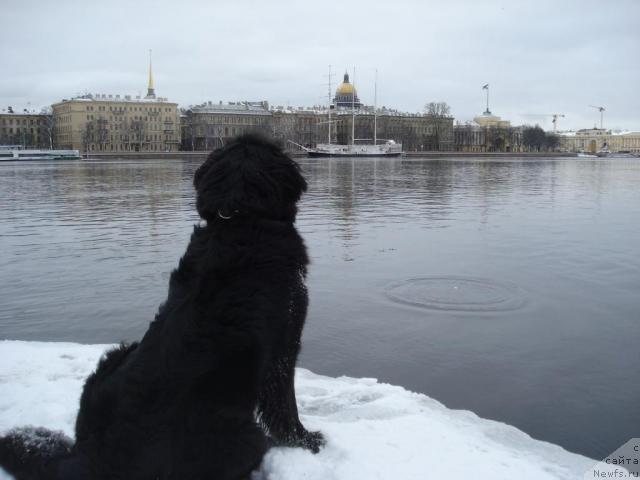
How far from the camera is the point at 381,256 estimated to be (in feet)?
26.5

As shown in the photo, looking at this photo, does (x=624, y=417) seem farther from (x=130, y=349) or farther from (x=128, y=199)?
(x=128, y=199)

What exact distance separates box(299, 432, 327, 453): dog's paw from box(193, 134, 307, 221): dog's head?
97 centimetres

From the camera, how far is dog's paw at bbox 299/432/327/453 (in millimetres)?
2598

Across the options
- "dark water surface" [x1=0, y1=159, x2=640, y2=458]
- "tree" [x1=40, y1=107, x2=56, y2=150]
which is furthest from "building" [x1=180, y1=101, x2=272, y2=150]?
"dark water surface" [x1=0, y1=159, x2=640, y2=458]

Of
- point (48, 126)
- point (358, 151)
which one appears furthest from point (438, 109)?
point (48, 126)

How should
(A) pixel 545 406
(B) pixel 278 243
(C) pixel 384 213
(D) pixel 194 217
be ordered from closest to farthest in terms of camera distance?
(B) pixel 278 243, (A) pixel 545 406, (D) pixel 194 217, (C) pixel 384 213

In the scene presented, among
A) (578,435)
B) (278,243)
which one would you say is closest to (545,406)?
(578,435)

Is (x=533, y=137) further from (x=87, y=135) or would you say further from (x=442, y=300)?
(x=442, y=300)

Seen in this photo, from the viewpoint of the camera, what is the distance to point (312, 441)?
2.64 metres

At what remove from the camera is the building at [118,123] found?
10638 centimetres

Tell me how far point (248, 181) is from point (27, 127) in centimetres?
12907

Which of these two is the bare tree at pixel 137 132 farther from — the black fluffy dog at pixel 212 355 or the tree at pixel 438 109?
the black fluffy dog at pixel 212 355

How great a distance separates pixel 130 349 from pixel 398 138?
368 feet

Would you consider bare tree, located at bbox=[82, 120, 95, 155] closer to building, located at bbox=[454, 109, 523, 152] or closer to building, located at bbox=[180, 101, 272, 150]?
building, located at bbox=[180, 101, 272, 150]
